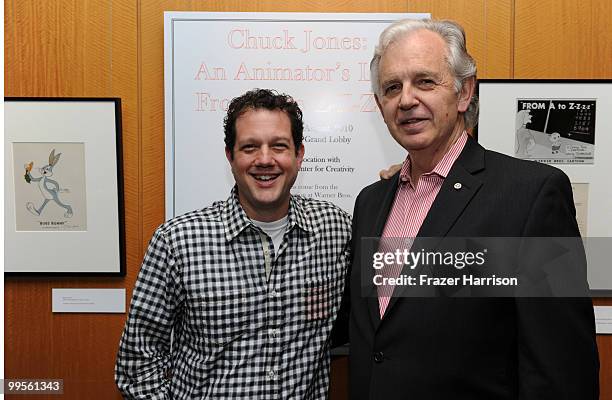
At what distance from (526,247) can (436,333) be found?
259mm

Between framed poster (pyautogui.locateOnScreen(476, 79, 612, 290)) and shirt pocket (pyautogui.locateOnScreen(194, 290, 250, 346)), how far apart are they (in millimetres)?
1038

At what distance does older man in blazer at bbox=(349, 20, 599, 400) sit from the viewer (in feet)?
3.87

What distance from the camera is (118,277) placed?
2.03 m

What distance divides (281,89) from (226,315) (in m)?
0.86

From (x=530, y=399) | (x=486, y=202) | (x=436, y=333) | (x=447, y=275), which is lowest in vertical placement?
(x=530, y=399)

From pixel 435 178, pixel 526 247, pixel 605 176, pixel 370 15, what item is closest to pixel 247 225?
pixel 435 178

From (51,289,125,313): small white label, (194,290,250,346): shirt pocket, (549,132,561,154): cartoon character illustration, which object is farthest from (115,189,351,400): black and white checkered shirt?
(549,132,561,154): cartoon character illustration

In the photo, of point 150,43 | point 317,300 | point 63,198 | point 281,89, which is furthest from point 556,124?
point 63,198

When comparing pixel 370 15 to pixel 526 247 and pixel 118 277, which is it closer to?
pixel 526 247

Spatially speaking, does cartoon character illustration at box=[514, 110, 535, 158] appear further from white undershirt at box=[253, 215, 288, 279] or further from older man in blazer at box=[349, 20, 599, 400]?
white undershirt at box=[253, 215, 288, 279]

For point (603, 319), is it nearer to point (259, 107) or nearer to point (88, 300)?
point (259, 107)

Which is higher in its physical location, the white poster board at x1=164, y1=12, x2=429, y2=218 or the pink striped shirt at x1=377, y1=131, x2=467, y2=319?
the white poster board at x1=164, y1=12, x2=429, y2=218

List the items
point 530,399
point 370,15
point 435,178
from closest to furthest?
point 530,399 → point 435,178 → point 370,15

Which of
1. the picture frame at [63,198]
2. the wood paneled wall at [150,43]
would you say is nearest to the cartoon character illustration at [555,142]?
the wood paneled wall at [150,43]
